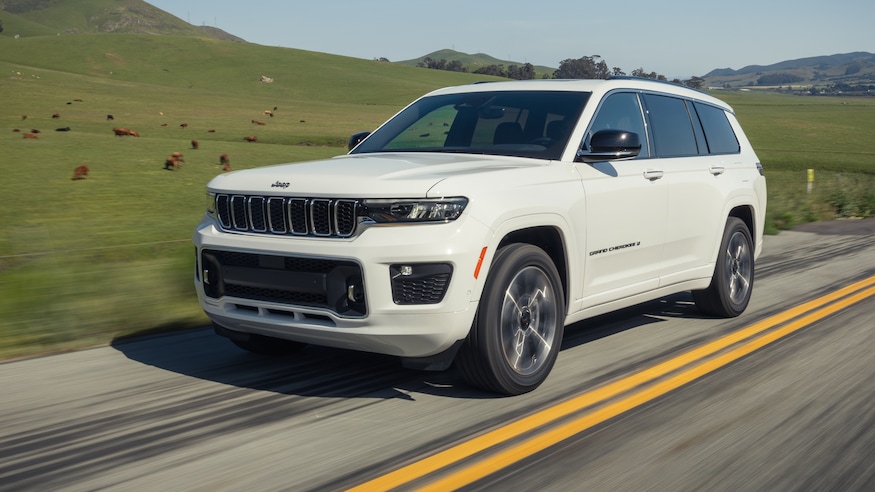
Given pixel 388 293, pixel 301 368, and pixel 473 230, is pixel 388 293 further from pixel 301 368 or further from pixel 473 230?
pixel 301 368

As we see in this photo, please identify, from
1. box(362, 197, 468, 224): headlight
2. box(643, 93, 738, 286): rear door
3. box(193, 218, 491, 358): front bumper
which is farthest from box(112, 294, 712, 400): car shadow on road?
box(362, 197, 468, 224): headlight

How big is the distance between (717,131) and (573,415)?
154 inches

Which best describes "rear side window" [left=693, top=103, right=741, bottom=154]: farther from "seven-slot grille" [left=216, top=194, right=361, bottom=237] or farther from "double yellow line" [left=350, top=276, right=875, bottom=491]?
"seven-slot grille" [left=216, top=194, right=361, bottom=237]

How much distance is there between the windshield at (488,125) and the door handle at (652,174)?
2.34 ft

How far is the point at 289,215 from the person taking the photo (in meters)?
5.24

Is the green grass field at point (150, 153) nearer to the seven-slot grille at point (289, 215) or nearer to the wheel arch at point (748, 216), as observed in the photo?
the seven-slot grille at point (289, 215)

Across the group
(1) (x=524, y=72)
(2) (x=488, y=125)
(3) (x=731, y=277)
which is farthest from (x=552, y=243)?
(1) (x=524, y=72)

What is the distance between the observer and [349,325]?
16.5ft

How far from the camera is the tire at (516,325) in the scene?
5.23m

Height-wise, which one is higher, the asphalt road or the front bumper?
the front bumper

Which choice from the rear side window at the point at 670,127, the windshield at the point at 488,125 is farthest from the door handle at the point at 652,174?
the windshield at the point at 488,125

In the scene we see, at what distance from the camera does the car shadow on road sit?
5596mm

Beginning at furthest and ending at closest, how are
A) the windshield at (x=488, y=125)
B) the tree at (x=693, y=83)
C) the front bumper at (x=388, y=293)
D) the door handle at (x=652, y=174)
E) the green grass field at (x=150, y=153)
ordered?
the tree at (x=693, y=83) → the green grass field at (x=150, y=153) → the door handle at (x=652, y=174) → the windshield at (x=488, y=125) → the front bumper at (x=388, y=293)

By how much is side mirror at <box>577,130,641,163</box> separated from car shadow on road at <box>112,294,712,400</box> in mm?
1496
